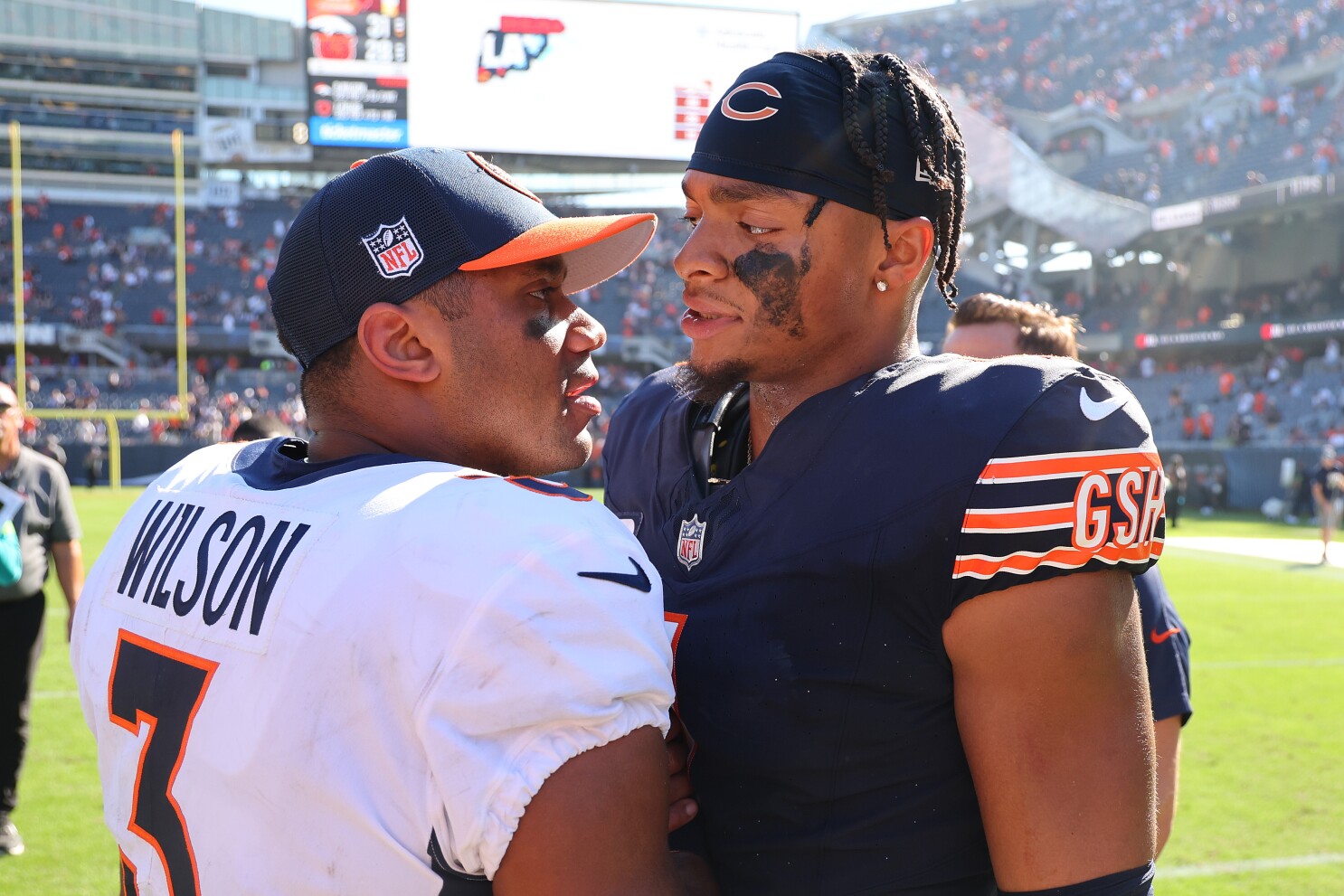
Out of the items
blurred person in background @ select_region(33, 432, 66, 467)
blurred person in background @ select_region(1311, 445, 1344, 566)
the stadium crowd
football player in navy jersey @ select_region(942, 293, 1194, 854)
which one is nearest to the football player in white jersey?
football player in navy jersey @ select_region(942, 293, 1194, 854)

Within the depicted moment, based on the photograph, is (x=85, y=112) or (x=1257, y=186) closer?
(x=1257, y=186)

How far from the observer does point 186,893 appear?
4.28 ft

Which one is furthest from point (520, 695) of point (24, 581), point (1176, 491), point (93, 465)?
point (93, 465)

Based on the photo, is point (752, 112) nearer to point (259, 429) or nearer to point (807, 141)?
point (807, 141)

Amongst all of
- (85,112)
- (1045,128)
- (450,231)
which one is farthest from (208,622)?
(85,112)

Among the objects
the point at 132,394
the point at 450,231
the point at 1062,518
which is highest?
the point at 450,231

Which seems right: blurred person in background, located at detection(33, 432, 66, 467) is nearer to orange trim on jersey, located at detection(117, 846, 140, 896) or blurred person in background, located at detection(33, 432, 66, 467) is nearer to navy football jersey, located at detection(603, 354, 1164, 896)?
orange trim on jersey, located at detection(117, 846, 140, 896)

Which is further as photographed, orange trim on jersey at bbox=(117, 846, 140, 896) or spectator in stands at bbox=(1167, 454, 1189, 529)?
spectator in stands at bbox=(1167, 454, 1189, 529)

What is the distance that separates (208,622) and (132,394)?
28.7 metres

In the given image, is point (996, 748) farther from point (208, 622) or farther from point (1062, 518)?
point (208, 622)

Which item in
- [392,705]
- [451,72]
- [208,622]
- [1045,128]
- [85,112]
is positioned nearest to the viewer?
[392,705]

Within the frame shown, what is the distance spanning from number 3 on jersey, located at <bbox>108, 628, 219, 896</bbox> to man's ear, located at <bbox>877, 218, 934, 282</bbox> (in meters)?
1.06

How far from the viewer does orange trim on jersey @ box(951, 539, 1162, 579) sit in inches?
52.4

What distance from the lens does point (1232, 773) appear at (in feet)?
18.5
